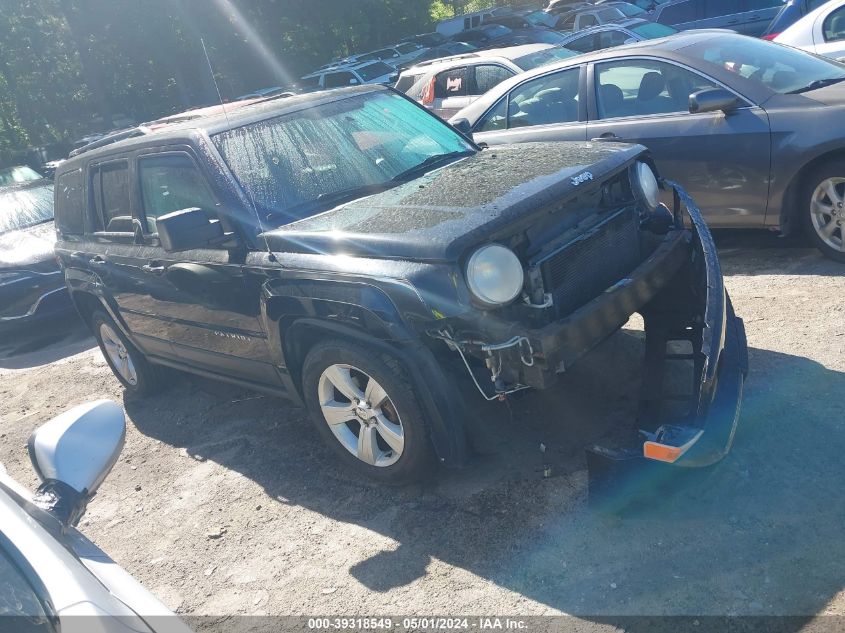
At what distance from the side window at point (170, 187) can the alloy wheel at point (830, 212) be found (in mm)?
3950

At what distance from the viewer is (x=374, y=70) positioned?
2270 cm

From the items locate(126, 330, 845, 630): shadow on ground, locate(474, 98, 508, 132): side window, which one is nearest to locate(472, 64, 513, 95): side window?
locate(474, 98, 508, 132): side window

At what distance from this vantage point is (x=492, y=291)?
3352mm

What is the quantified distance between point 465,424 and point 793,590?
4.69ft

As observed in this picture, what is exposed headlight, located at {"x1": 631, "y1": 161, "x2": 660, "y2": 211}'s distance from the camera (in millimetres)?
4324

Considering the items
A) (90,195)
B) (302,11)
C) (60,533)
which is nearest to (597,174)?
(60,533)

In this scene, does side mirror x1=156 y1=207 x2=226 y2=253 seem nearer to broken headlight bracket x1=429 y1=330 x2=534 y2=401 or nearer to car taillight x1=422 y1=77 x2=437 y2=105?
broken headlight bracket x1=429 y1=330 x2=534 y2=401

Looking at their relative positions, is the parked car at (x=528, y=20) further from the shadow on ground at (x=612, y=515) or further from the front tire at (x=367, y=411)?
the front tire at (x=367, y=411)

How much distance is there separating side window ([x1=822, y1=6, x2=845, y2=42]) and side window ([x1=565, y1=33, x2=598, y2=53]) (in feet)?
19.7

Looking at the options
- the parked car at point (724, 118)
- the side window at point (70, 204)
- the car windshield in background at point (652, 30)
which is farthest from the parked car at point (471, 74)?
the side window at point (70, 204)

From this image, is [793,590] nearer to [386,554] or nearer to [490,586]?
[490,586]

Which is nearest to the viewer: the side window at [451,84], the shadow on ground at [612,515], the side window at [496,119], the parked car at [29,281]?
the shadow on ground at [612,515]

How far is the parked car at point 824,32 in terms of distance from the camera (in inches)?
356

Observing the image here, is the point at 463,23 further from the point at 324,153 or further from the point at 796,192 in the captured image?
the point at 324,153
